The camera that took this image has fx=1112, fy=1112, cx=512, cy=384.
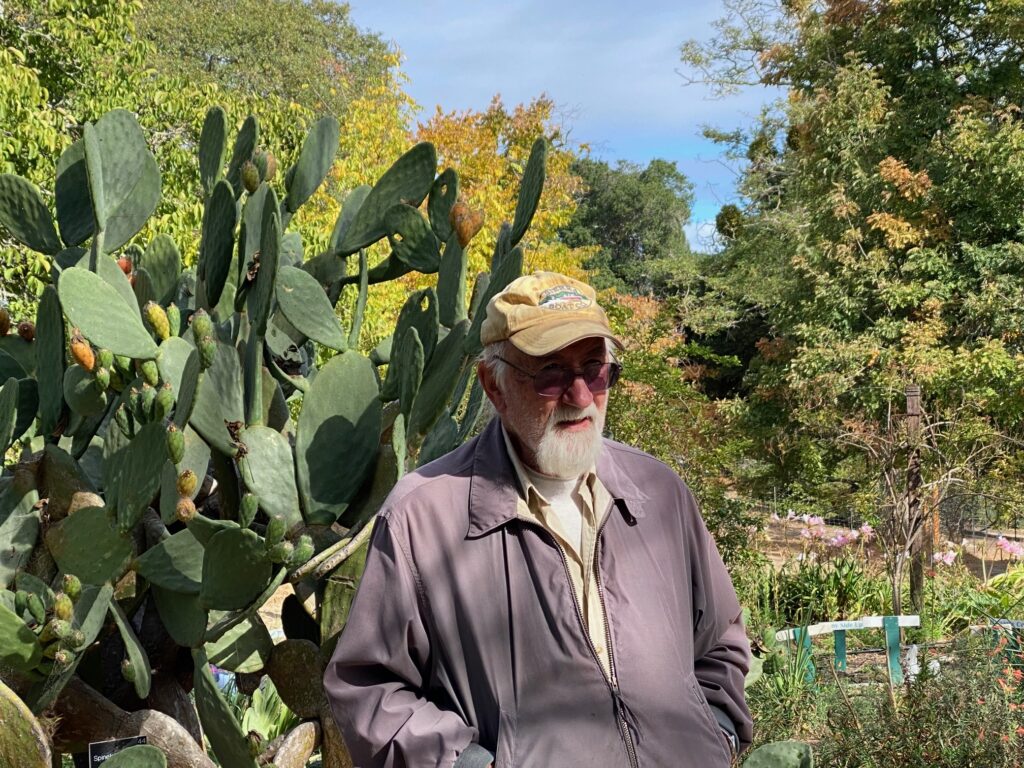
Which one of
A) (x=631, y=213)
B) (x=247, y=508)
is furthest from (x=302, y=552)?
(x=631, y=213)

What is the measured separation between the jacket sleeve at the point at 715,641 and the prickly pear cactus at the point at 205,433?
0.89m

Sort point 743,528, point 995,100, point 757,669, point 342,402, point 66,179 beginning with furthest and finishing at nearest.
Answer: point 995,100 → point 743,528 → point 757,669 → point 66,179 → point 342,402

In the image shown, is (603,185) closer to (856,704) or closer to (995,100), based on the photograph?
(995,100)

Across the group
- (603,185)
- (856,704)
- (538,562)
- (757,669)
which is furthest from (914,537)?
(603,185)

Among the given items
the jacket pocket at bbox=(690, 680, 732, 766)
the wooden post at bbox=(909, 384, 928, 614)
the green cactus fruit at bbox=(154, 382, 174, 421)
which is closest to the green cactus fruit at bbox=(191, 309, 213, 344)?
the green cactus fruit at bbox=(154, 382, 174, 421)

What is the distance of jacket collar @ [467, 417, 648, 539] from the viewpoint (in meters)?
1.70

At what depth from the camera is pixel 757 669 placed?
12.3 ft

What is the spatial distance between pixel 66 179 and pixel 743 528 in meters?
6.66

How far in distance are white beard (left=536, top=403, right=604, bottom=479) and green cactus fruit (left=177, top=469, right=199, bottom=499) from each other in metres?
0.95

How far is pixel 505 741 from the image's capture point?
63.4 inches

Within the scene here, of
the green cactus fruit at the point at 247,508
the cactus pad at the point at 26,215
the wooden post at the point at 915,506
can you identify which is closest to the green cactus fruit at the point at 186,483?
the green cactus fruit at the point at 247,508

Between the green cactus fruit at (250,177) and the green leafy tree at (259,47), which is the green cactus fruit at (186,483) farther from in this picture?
the green leafy tree at (259,47)

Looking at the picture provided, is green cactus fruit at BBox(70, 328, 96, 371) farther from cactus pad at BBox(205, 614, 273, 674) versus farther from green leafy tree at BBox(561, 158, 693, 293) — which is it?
green leafy tree at BBox(561, 158, 693, 293)

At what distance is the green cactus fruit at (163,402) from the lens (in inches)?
93.2
